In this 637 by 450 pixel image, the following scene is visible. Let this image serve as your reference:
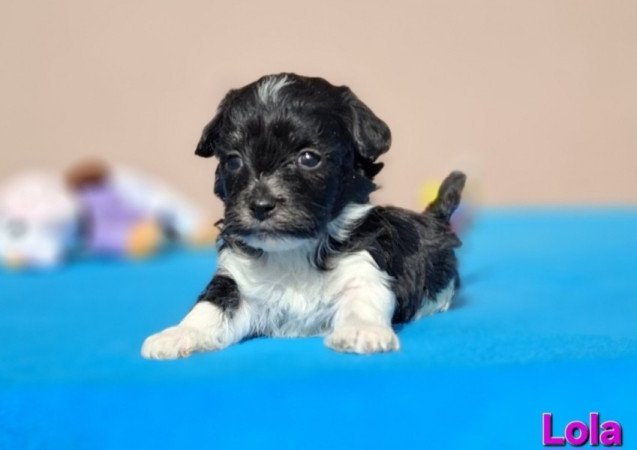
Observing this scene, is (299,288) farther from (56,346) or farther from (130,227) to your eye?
(130,227)

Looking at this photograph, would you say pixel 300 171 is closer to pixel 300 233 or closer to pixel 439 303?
pixel 300 233

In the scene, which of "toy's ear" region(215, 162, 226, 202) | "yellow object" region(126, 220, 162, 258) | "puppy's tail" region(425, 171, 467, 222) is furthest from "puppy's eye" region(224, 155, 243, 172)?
"yellow object" region(126, 220, 162, 258)

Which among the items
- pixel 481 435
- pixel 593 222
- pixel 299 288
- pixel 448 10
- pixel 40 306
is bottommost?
pixel 481 435

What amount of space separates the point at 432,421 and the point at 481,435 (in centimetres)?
17

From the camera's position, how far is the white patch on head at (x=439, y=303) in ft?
14.1


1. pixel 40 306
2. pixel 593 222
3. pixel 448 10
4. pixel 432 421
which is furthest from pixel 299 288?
pixel 448 10

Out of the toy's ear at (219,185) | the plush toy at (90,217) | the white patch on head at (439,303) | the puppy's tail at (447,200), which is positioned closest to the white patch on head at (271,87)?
the toy's ear at (219,185)

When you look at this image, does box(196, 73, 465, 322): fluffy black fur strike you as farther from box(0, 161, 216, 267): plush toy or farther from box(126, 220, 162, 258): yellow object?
box(126, 220, 162, 258): yellow object

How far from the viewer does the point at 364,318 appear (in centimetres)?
366

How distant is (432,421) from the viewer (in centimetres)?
315

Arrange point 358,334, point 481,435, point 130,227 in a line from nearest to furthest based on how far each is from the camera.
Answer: point 481,435 < point 358,334 < point 130,227

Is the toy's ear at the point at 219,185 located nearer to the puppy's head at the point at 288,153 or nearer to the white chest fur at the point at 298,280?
the puppy's head at the point at 288,153

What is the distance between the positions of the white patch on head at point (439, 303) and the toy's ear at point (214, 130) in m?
1.16

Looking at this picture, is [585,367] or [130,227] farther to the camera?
[130,227]
